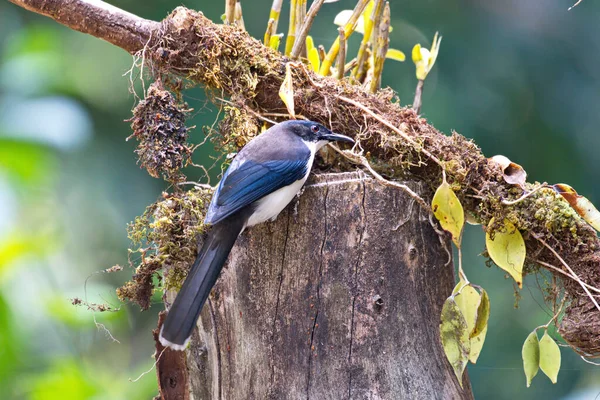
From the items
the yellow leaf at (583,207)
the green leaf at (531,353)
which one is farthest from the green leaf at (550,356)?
the yellow leaf at (583,207)

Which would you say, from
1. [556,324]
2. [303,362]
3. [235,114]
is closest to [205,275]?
[303,362]

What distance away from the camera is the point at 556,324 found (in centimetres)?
235

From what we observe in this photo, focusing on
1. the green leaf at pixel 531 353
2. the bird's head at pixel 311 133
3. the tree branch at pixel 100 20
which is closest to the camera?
the green leaf at pixel 531 353

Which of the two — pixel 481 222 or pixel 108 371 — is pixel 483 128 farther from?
pixel 108 371

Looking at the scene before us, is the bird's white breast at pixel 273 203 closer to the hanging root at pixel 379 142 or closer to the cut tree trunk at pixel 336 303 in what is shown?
the cut tree trunk at pixel 336 303

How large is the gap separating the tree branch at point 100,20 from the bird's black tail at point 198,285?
0.89 meters

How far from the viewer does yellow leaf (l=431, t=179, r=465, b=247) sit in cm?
213

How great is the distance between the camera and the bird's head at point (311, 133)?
7.83 feet

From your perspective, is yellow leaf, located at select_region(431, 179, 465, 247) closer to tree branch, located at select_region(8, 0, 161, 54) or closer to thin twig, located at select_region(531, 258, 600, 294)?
thin twig, located at select_region(531, 258, 600, 294)

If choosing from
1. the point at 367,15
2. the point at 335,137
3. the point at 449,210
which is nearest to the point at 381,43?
the point at 367,15

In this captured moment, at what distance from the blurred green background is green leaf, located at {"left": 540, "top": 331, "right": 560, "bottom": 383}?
1549mm

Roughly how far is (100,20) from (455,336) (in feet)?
5.87

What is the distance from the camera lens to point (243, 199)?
2.20 meters

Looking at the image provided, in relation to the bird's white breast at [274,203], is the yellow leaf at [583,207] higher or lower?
lower
